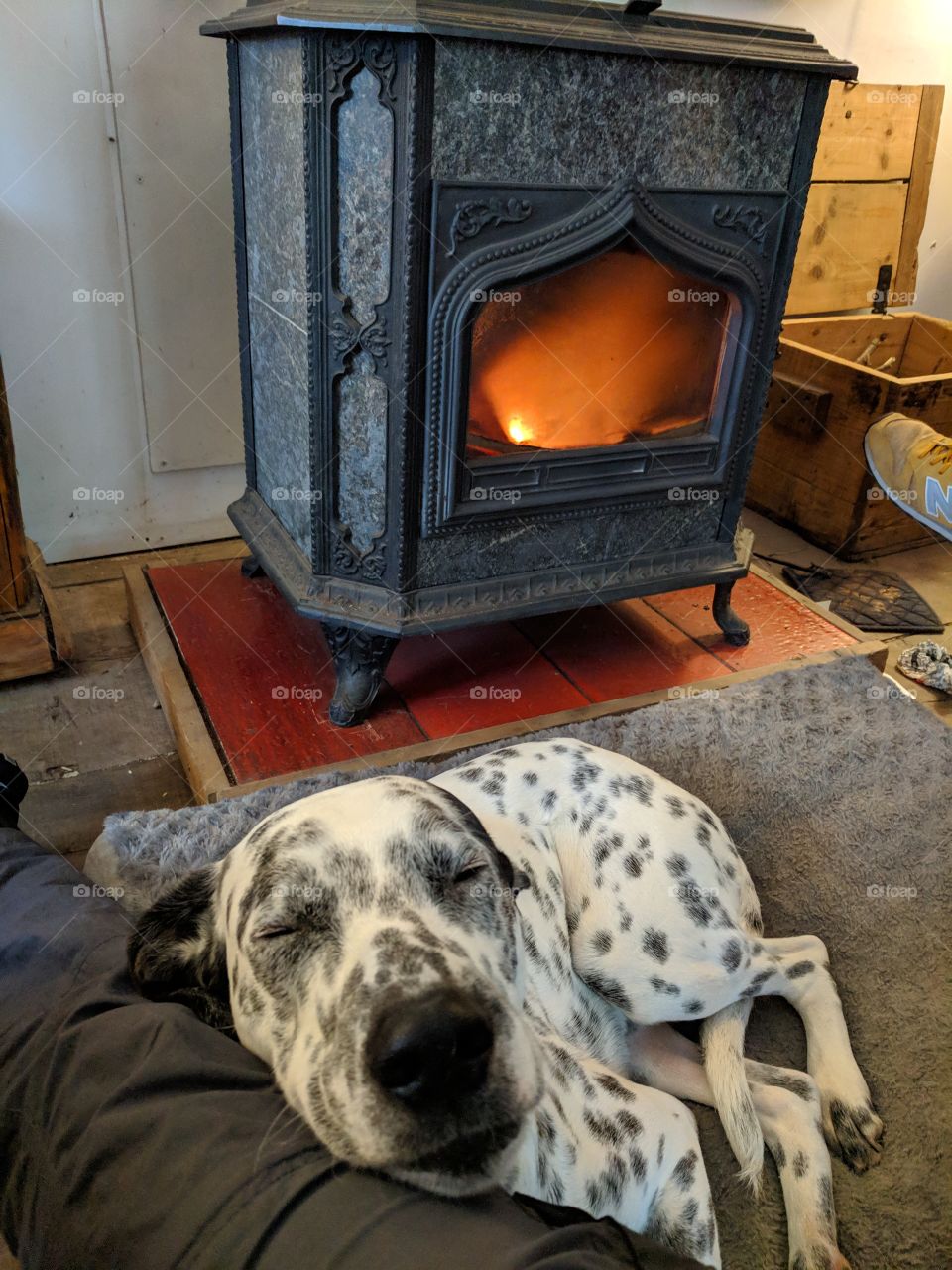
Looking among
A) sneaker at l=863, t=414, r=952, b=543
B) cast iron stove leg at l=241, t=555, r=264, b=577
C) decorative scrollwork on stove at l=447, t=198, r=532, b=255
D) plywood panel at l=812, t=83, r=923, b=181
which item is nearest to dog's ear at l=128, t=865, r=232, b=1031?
decorative scrollwork on stove at l=447, t=198, r=532, b=255

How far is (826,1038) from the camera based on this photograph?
1852 millimetres

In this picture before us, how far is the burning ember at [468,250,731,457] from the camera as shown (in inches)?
102

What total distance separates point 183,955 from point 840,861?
1.56m

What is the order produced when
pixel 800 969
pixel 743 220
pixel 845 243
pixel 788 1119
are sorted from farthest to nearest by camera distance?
pixel 845 243, pixel 743 220, pixel 800 969, pixel 788 1119

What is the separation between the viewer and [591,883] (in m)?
1.80

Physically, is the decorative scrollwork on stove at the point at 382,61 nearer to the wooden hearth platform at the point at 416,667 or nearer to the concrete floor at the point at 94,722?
the wooden hearth platform at the point at 416,667

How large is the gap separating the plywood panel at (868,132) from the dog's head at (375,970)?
3.92 meters

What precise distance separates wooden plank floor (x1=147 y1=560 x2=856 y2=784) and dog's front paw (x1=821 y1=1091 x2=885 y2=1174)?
1263 millimetres

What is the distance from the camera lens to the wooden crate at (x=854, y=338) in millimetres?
3967

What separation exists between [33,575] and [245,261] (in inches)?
45.8

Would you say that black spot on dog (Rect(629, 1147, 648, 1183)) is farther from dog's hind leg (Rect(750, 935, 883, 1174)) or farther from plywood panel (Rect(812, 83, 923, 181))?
plywood panel (Rect(812, 83, 923, 181))

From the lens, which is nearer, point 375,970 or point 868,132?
point 375,970

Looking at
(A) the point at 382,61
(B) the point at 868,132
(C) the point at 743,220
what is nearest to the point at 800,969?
(C) the point at 743,220

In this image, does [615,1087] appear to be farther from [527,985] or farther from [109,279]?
[109,279]
